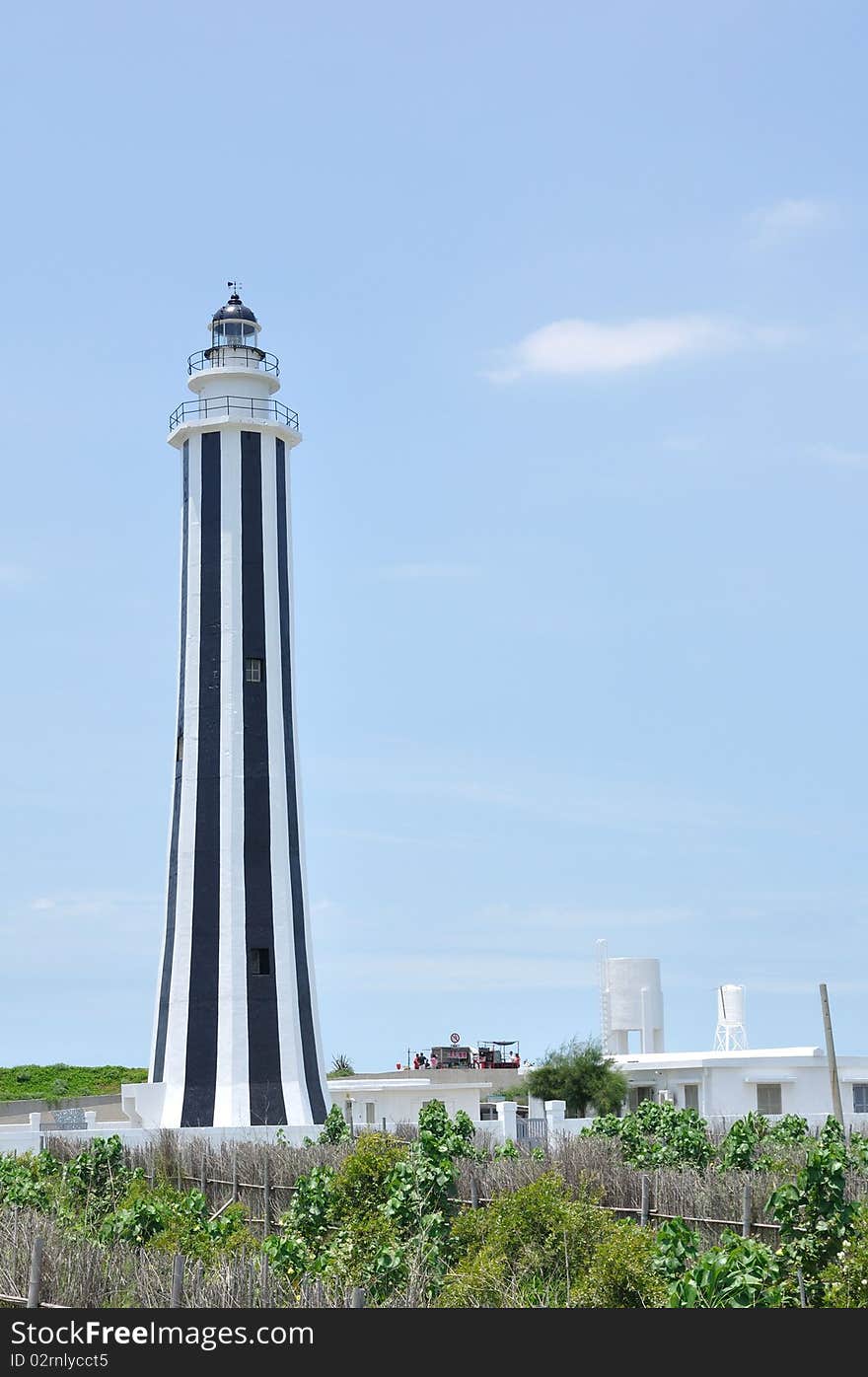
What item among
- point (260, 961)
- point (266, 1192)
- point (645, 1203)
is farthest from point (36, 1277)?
point (260, 961)

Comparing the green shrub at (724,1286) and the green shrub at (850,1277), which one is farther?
the green shrub at (850,1277)

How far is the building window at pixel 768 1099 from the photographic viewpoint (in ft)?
152

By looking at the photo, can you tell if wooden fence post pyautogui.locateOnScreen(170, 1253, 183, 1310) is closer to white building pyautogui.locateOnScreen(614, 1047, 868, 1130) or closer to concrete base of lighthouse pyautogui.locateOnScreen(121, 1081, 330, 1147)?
concrete base of lighthouse pyautogui.locateOnScreen(121, 1081, 330, 1147)

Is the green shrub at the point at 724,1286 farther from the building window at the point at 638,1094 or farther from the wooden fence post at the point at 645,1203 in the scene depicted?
the building window at the point at 638,1094

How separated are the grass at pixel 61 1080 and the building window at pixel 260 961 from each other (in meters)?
22.8

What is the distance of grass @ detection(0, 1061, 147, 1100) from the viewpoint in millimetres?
58312

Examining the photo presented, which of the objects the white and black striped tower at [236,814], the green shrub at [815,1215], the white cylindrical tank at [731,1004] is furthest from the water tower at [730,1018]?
the green shrub at [815,1215]

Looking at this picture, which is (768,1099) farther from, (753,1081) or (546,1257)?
(546,1257)

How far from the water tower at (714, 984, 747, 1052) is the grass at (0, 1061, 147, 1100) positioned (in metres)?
20.1

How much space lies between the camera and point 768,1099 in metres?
46.7

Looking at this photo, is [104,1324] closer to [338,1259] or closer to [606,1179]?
[338,1259]

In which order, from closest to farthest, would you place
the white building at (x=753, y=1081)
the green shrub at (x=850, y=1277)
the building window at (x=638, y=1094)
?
1. the green shrub at (x=850, y=1277)
2. the white building at (x=753, y=1081)
3. the building window at (x=638, y=1094)

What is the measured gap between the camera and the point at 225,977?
36.3 meters

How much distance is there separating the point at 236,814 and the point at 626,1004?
1864 centimetres
